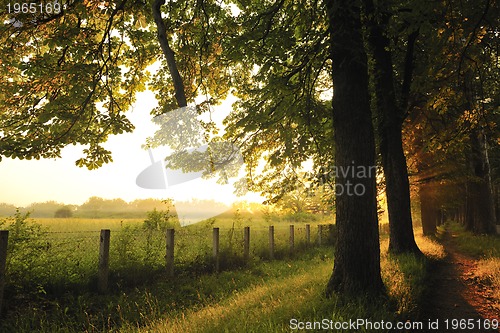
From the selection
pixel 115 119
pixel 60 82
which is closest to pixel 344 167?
pixel 115 119

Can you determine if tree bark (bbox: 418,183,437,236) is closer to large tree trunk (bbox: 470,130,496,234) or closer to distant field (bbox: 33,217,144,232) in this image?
large tree trunk (bbox: 470,130,496,234)

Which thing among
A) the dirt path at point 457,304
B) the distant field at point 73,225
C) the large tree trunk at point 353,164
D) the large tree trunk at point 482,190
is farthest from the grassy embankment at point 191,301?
the large tree trunk at point 482,190

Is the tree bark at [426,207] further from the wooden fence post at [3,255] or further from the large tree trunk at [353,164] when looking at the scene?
the wooden fence post at [3,255]

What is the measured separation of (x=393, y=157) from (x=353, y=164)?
5.84 metres

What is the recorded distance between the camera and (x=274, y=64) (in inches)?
280

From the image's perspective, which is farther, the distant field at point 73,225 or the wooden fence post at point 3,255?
the distant field at point 73,225

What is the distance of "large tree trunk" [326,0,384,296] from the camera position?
213 inches

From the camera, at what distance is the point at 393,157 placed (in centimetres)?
1057

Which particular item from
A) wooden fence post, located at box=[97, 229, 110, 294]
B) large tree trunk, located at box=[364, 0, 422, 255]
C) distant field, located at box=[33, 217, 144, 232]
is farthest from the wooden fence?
distant field, located at box=[33, 217, 144, 232]

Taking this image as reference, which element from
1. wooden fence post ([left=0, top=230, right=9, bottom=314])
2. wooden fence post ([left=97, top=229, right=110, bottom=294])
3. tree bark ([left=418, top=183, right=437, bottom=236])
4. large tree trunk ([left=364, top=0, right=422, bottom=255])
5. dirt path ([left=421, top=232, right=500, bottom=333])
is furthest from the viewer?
tree bark ([left=418, top=183, right=437, bottom=236])

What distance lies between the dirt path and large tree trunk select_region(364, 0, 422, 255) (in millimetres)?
1367

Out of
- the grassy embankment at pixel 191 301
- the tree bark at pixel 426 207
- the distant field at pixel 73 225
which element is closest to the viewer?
the grassy embankment at pixel 191 301

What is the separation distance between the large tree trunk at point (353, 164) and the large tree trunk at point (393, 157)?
491 centimetres

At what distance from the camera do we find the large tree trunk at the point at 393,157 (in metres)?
10.2
